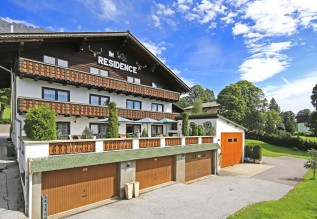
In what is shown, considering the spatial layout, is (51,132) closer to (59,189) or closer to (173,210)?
(59,189)

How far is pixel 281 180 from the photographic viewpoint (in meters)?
21.4

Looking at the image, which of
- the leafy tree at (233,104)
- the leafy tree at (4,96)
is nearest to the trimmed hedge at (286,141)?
the leafy tree at (233,104)

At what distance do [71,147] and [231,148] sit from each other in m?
21.6

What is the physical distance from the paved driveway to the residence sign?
13058 millimetres

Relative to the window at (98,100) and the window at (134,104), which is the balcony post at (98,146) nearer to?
the window at (98,100)

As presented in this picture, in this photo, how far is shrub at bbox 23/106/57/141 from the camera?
11.3m

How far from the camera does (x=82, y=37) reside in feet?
63.3

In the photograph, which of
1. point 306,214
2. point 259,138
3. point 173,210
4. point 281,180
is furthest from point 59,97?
point 259,138

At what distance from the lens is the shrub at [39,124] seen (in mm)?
11320

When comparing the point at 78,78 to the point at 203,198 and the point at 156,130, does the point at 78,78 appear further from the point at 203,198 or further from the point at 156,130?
the point at 203,198

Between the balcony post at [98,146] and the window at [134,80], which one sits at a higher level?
the window at [134,80]

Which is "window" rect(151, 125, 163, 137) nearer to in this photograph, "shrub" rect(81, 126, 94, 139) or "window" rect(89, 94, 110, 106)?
"window" rect(89, 94, 110, 106)

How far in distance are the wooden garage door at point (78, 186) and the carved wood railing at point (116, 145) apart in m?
1.14

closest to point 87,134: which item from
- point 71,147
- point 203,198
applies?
point 71,147
